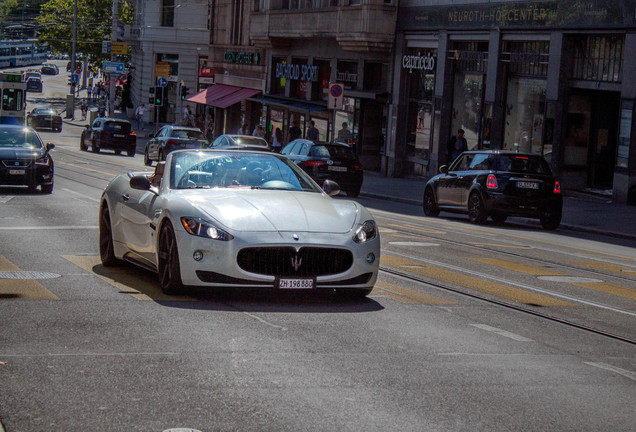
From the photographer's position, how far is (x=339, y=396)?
6.36m

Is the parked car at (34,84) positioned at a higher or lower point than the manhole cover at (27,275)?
higher

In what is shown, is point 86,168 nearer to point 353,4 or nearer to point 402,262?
point 353,4

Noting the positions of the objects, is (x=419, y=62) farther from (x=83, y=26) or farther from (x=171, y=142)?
(x=83, y=26)

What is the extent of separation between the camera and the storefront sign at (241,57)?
5685 centimetres

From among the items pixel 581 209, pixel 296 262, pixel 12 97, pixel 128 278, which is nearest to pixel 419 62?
pixel 581 209

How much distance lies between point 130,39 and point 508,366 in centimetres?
7796

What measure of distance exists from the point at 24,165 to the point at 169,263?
52.5 ft

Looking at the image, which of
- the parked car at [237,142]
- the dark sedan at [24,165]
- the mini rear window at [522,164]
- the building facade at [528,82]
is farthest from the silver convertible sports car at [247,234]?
the parked car at [237,142]

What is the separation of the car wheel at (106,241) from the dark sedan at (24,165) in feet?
42.9

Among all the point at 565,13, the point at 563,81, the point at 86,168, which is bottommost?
the point at 86,168

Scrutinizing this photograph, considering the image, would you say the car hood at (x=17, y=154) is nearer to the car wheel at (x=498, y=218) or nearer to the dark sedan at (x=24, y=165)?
the dark sedan at (x=24, y=165)

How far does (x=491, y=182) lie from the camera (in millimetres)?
22547

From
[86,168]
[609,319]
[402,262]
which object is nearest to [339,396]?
[609,319]

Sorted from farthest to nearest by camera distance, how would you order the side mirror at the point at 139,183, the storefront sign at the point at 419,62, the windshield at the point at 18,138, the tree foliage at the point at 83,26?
the tree foliage at the point at 83,26
the storefront sign at the point at 419,62
the windshield at the point at 18,138
the side mirror at the point at 139,183
